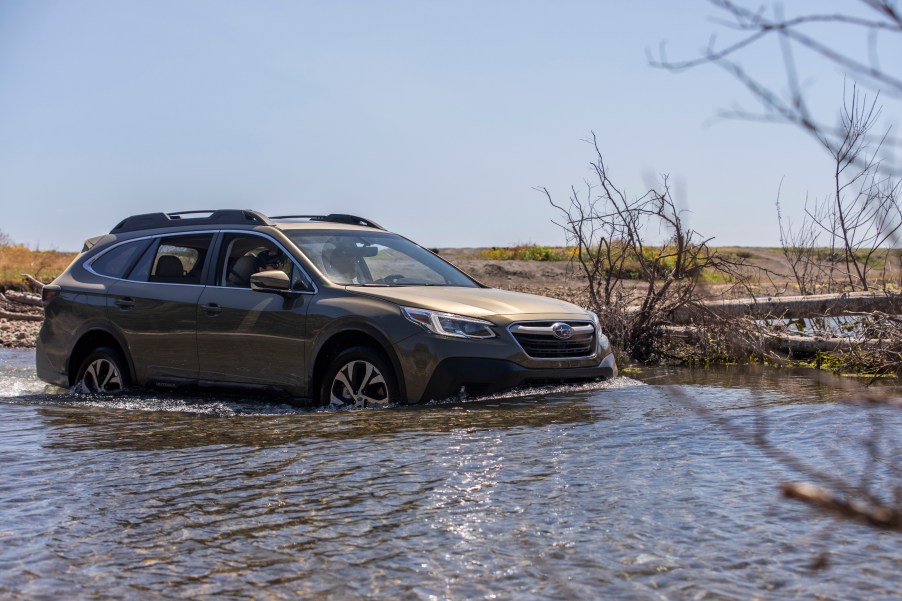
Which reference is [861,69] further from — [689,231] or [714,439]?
[689,231]

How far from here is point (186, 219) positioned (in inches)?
397

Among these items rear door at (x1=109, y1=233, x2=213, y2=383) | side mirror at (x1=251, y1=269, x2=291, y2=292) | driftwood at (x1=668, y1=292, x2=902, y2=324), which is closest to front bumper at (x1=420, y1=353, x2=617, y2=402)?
side mirror at (x1=251, y1=269, x2=291, y2=292)

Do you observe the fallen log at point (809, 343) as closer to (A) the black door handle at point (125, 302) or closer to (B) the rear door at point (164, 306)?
(B) the rear door at point (164, 306)

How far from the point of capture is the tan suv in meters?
8.22

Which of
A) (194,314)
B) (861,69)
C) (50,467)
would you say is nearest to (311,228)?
(194,314)

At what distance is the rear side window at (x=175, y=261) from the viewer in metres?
9.63

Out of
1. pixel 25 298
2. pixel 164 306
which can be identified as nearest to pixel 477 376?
pixel 164 306

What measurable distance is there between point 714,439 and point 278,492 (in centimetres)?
274

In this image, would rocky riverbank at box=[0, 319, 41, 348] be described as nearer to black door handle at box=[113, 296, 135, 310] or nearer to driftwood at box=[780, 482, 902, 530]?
black door handle at box=[113, 296, 135, 310]

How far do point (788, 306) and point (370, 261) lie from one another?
6067 mm

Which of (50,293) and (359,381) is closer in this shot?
(359,381)

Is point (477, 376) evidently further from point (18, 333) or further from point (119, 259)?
point (18, 333)

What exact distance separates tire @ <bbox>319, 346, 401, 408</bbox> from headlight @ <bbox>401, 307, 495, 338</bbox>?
0.41 m

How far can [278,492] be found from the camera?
538cm
